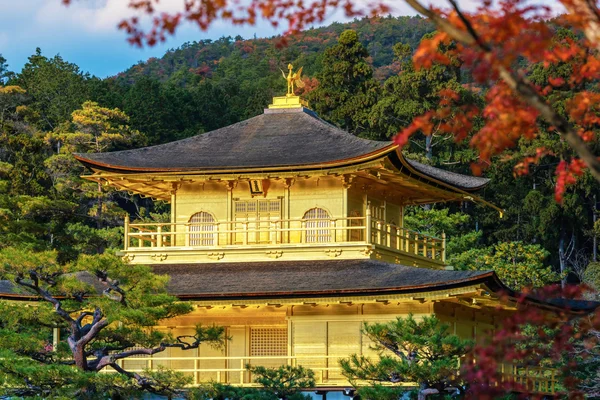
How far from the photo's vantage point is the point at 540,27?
813 cm

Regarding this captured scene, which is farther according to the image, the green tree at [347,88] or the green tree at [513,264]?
the green tree at [347,88]

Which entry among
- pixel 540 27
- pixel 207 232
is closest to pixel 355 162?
pixel 207 232

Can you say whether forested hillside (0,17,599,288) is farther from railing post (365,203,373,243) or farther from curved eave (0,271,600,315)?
curved eave (0,271,600,315)

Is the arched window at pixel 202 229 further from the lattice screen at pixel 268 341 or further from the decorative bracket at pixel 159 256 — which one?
the lattice screen at pixel 268 341

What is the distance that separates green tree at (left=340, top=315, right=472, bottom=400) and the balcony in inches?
196

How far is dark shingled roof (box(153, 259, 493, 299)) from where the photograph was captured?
2320cm

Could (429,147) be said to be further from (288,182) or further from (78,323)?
(78,323)

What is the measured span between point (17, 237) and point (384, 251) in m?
17.6

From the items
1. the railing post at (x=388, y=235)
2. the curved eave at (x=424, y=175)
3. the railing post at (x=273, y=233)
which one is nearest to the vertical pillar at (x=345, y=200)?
the railing post at (x=388, y=235)

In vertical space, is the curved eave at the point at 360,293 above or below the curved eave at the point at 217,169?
below

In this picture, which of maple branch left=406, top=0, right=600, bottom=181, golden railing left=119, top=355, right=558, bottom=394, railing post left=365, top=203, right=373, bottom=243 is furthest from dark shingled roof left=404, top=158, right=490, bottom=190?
maple branch left=406, top=0, right=600, bottom=181

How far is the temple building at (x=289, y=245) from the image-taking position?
24.3 meters

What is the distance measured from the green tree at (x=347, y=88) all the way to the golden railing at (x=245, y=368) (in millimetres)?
25722

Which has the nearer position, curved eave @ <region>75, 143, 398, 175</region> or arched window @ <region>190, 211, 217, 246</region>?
curved eave @ <region>75, 143, 398, 175</region>
